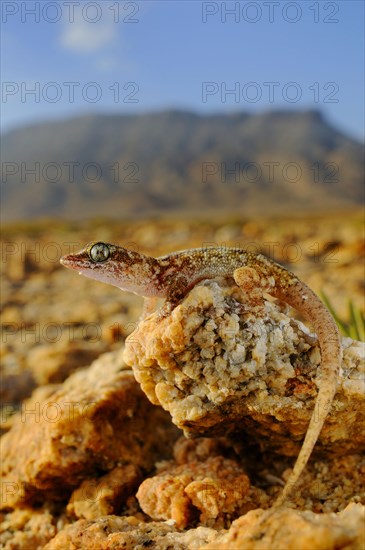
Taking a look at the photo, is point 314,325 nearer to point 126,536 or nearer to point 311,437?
point 311,437

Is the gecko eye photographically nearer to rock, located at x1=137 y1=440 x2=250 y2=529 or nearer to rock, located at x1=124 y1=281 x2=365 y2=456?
rock, located at x1=124 y1=281 x2=365 y2=456

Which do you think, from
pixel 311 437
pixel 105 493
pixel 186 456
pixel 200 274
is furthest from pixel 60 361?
pixel 311 437

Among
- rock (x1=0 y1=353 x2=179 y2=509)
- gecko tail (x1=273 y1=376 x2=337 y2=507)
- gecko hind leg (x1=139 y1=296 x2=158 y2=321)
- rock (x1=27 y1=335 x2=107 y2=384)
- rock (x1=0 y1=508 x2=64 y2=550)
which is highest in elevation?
gecko hind leg (x1=139 y1=296 x2=158 y2=321)

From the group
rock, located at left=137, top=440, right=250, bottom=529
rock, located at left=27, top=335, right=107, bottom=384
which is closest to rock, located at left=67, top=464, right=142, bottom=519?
rock, located at left=137, top=440, right=250, bottom=529

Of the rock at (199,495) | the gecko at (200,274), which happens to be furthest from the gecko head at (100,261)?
the rock at (199,495)

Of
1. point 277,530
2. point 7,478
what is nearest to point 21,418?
point 7,478

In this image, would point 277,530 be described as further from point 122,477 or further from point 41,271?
point 41,271
